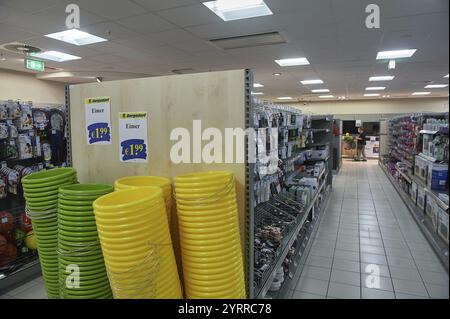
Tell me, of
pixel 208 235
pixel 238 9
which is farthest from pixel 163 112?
pixel 238 9

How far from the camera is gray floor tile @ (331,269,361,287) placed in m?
3.31

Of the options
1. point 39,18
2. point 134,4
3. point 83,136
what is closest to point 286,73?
point 134,4

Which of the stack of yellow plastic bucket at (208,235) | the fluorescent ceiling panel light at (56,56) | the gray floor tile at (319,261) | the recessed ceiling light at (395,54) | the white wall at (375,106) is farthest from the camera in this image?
the white wall at (375,106)

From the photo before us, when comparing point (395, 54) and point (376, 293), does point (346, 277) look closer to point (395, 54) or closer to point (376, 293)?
point (376, 293)

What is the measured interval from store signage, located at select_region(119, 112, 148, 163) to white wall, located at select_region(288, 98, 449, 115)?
57.1 ft

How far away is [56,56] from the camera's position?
24.1 ft

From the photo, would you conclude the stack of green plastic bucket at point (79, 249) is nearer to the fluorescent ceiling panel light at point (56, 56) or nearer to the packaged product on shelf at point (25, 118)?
the packaged product on shelf at point (25, 118)

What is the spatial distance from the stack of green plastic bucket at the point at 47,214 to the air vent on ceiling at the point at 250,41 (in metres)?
4.63

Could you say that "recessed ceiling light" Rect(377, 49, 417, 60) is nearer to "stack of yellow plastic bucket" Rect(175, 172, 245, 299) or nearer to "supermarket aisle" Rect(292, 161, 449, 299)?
"supermarket aisle" Rect(292, 161, 449, 299)

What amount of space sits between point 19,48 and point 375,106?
54.2 feet

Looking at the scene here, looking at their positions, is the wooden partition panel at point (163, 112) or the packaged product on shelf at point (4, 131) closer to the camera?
the wooden partition panel at point (163, 112)

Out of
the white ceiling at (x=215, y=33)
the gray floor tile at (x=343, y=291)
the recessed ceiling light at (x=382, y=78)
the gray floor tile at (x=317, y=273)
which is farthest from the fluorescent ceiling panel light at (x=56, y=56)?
the recessed ceiling light at (x=382, y=78)

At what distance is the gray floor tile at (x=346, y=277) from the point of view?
10.9 feet

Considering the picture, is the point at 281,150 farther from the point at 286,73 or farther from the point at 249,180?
the point at 286,73
